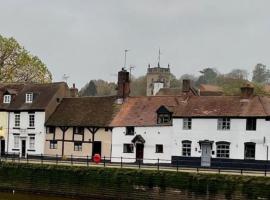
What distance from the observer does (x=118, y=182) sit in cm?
3975

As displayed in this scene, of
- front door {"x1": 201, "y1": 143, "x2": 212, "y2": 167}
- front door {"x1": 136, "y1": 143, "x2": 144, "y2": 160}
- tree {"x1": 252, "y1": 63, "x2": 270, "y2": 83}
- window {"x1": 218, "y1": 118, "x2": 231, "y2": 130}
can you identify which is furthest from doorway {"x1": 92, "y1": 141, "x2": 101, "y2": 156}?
tree {"x1": 252, "y1": 63, "x2": 270, "y2": 83}

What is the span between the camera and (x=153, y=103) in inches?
2122

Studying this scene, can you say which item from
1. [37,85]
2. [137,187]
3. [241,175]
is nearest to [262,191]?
[241,175]

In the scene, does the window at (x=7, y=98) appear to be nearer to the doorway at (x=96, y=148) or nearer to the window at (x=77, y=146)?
the window at (x=77, y=146)

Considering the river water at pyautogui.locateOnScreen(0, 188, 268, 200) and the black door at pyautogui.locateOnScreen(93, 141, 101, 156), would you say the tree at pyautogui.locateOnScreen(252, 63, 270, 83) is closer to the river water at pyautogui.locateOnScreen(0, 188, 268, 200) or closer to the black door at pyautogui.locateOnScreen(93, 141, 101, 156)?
the black door at pyautogui.locateOnScreen(93, 141, 101, 156)

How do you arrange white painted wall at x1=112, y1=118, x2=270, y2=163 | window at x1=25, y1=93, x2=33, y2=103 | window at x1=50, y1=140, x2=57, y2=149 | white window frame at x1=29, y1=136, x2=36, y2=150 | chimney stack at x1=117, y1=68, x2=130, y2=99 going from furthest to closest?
window at x1=25, y1=93, x2=33, y2=103
white window frame at x1=29, y1=136, x2=36, y2=150
window at x1=50, y1=140, x2=57, y2=149
chimney stack at x1=117, y1=68, x2=130, y2=99
white painted wall at x1=112, y1=118, x2=270, y2=163

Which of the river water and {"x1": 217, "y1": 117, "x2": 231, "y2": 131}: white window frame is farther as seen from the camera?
{"x1": 217, "y1": 117, "x2": 231, "y2": 131}: white window frame

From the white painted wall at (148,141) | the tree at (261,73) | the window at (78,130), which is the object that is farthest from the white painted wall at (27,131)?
the tree at (261,73)

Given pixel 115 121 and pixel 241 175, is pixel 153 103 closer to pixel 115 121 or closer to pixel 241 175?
pixel 115 121

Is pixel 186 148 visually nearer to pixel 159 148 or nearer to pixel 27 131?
pixel 159 148

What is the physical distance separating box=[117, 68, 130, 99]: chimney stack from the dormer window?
19.4 ft

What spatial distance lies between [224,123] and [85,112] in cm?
1513

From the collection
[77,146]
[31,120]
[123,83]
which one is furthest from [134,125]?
[31,120]

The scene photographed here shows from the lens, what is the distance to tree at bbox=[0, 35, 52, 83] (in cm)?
6956
